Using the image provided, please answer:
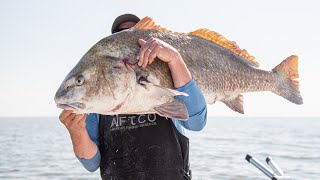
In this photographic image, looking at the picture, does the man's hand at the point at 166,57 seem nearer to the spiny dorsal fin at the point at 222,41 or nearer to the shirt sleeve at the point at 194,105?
the shirt sleeve at the point at 194,105

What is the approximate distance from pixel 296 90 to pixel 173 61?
1.35 meters

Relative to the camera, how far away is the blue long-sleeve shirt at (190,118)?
2984 mm

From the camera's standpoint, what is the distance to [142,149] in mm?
3479

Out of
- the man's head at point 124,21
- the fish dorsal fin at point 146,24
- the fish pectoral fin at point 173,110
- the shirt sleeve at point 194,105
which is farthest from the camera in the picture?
the man's head at point 124,21

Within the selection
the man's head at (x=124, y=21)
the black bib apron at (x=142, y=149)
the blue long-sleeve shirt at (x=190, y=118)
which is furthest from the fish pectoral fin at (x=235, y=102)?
the man's head at (x=124, y=21)

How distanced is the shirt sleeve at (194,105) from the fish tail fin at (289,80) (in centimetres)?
82

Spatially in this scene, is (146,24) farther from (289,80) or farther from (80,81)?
(289,80)

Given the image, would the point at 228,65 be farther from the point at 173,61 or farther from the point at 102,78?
the point at 102,78

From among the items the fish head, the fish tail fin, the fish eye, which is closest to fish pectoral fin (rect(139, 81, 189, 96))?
the fish head

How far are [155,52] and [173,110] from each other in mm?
389

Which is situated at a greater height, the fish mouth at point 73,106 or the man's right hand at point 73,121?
the fish mouth at point 73,106

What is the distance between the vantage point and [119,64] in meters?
2.81

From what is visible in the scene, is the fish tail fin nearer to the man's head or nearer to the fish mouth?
the man's head

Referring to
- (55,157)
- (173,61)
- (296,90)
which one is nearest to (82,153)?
(173,61)
